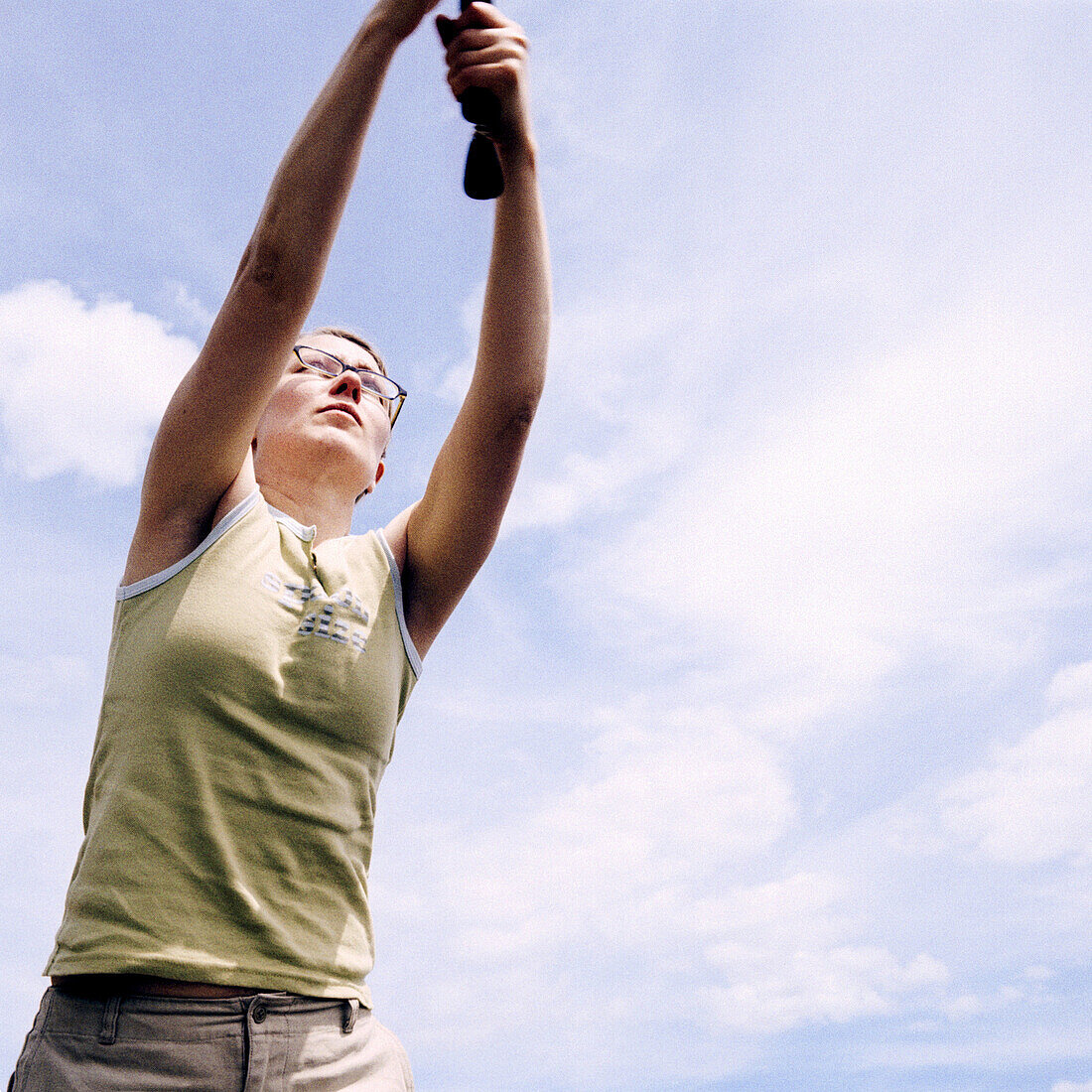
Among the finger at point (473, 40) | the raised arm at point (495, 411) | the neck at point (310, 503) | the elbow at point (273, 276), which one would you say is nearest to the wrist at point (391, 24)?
the finger at point (473, 40)

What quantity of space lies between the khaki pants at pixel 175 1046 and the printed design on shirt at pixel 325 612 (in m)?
0.73

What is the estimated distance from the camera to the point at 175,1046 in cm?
189

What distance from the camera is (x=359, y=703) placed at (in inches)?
88.8

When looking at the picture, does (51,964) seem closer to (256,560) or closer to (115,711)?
(115,711)

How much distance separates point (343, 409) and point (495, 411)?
1.78 ft

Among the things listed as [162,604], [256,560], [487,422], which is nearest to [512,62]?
[487,422]

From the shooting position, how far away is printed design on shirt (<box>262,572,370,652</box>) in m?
2.28

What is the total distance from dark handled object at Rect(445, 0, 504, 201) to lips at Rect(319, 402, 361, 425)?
0.78 metres

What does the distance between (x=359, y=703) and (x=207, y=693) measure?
33cm

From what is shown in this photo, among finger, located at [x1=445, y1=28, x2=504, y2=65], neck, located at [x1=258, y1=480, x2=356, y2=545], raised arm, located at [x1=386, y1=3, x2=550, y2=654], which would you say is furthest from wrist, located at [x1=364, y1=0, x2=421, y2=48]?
neck, located at [x1=258, y1=480, x2=356, y2=545]

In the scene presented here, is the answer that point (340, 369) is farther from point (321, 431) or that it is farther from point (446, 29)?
point (446, 29)

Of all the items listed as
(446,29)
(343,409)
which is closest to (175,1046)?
(343,409)

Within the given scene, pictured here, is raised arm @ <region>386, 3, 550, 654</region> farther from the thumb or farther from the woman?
the thumb

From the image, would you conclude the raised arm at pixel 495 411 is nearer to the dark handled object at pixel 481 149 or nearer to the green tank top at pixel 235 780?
the dark handled object at pixel 481 149
